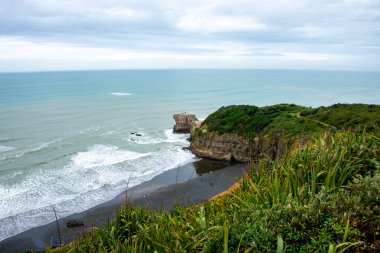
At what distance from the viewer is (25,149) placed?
1549 inches

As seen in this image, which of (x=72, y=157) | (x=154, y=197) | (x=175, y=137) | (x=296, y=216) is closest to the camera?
(x=296, y=216)

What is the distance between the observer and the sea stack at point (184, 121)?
49.3m

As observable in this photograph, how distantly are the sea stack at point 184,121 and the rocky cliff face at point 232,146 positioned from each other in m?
10.1

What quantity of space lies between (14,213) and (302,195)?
22714mm

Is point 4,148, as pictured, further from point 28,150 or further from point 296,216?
point 296,216

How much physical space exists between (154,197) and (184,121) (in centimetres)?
2448

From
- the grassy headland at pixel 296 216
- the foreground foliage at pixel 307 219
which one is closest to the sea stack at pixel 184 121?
the grassy headland at pixel 296 216

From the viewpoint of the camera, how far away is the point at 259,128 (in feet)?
125

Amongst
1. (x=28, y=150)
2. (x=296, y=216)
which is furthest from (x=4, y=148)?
(x=296, y=216)

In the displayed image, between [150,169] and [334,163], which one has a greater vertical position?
[334,163]

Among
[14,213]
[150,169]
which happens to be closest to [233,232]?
[14,213]

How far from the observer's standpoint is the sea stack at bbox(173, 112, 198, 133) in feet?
162

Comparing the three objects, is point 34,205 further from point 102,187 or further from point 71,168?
point 71,168

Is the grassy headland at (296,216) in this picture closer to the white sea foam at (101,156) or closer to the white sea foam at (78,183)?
the white sea foam at (78,183)
